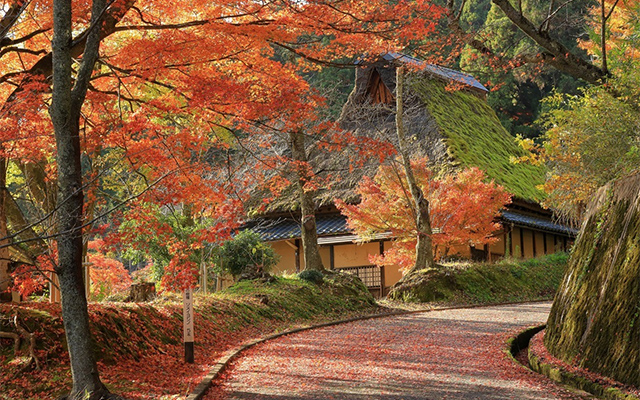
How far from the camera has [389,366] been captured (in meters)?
8.24

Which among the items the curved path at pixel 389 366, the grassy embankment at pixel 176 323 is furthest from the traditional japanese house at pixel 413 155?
the curved path at pixel 389 366

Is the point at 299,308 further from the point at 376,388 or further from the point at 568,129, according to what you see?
the point at 376,388

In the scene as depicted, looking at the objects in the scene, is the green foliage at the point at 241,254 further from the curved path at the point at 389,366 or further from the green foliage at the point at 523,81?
the green foliage at the point at 523,81

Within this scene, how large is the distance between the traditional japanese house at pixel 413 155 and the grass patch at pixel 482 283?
1824 mm

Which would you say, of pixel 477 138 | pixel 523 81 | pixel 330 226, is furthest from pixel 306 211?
pixel 523 81

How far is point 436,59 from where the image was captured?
1035 cm

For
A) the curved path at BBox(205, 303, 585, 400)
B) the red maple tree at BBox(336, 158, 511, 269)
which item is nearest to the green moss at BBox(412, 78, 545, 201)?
the red maple tree at BBox(336, 158, 511, 269)

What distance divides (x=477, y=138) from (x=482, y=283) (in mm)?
9880

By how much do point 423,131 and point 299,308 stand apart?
41.5 feet

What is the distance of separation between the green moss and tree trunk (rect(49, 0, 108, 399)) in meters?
17.8

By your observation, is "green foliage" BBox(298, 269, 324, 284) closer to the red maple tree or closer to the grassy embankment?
the grassy embankment

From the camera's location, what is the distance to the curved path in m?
6.64

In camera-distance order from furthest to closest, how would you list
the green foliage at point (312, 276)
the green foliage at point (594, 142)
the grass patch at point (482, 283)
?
1. the grass patch at point (482, 283)
2. the green foliage at point (312, 276)
3. the green foliage at point (594, 142)

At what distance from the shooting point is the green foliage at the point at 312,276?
53.9 feet
